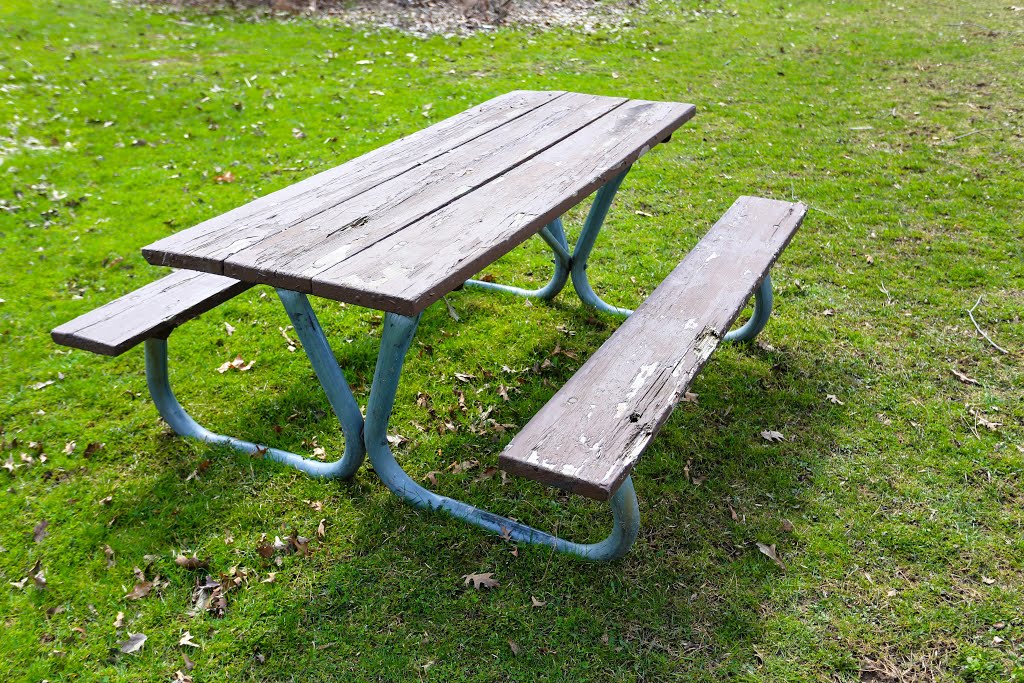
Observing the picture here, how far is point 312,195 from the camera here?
10.4 ft

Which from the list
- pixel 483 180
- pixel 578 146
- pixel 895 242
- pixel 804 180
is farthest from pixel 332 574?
pixel 804 180

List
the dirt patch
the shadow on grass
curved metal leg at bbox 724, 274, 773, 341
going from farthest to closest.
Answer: the dirt patch, curved metal leg at bbox 724, 274, 773, 341, the shadow on grass

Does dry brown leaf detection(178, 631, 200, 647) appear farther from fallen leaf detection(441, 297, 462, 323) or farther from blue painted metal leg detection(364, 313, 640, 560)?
fallen leaf detection(441, 297, 462, 323)

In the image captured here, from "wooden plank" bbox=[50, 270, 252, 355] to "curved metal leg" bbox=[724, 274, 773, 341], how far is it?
2.52 metres

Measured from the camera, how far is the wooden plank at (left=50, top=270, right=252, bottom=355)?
10.1ft

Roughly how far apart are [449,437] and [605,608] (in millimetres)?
1189

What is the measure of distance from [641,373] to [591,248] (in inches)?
71.8

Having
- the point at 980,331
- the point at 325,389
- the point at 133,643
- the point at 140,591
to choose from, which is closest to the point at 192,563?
the point at 140,591

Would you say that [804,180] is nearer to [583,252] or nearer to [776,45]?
[583,252]

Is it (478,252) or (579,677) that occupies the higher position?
(478,252)

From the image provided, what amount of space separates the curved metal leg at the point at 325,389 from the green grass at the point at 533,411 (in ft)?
0.29

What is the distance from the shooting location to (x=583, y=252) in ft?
14.9

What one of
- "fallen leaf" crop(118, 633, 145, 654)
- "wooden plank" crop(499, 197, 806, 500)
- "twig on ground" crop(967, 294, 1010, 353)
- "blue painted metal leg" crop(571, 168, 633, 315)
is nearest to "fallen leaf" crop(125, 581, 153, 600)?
"fallen leaf" crop(118, 633, 145, 654)

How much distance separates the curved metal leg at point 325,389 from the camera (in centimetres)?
304
